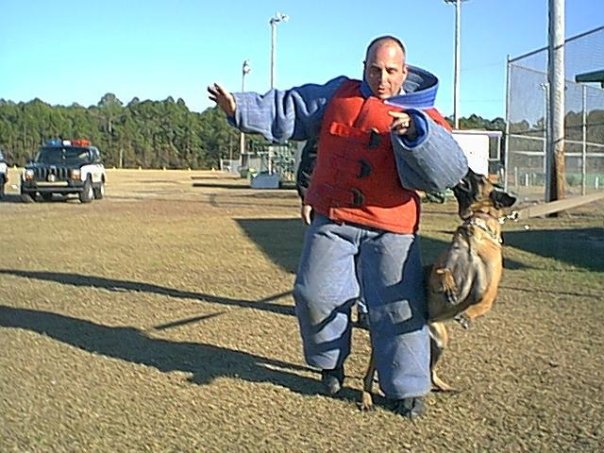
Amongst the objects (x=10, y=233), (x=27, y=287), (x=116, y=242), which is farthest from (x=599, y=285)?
(x=10, y=233)

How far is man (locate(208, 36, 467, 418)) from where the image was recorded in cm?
489

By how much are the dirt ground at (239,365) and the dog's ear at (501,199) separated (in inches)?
43.9

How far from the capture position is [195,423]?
194 inches

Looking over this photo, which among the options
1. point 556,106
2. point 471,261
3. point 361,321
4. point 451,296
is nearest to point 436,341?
point 451,296

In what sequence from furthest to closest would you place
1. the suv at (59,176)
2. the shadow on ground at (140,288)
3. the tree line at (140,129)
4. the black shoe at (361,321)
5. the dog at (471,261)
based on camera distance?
the tree line at (140,129), the suv at (59,176), the shadow on ground at (140,288), the black shoe at (361,321), the dog at (471,261)

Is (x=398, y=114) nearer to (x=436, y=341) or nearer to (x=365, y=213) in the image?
(x=365, y=213)

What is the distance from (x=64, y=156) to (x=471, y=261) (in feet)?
80.1

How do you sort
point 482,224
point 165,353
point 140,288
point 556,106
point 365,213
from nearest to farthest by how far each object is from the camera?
point 482,224 < point 365,213 < point 165,353 < point 140,288 < point 556,106

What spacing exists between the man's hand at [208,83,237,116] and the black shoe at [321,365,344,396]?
1.53 metres

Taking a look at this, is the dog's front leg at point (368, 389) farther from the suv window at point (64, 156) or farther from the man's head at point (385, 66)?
the suv window at point (64, 156)

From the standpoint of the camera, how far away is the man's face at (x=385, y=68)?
15.8ft

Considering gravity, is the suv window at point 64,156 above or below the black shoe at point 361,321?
above

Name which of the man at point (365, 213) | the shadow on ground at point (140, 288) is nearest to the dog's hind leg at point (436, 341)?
the man at point (365, 213)

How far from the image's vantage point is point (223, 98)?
509 centimetres
